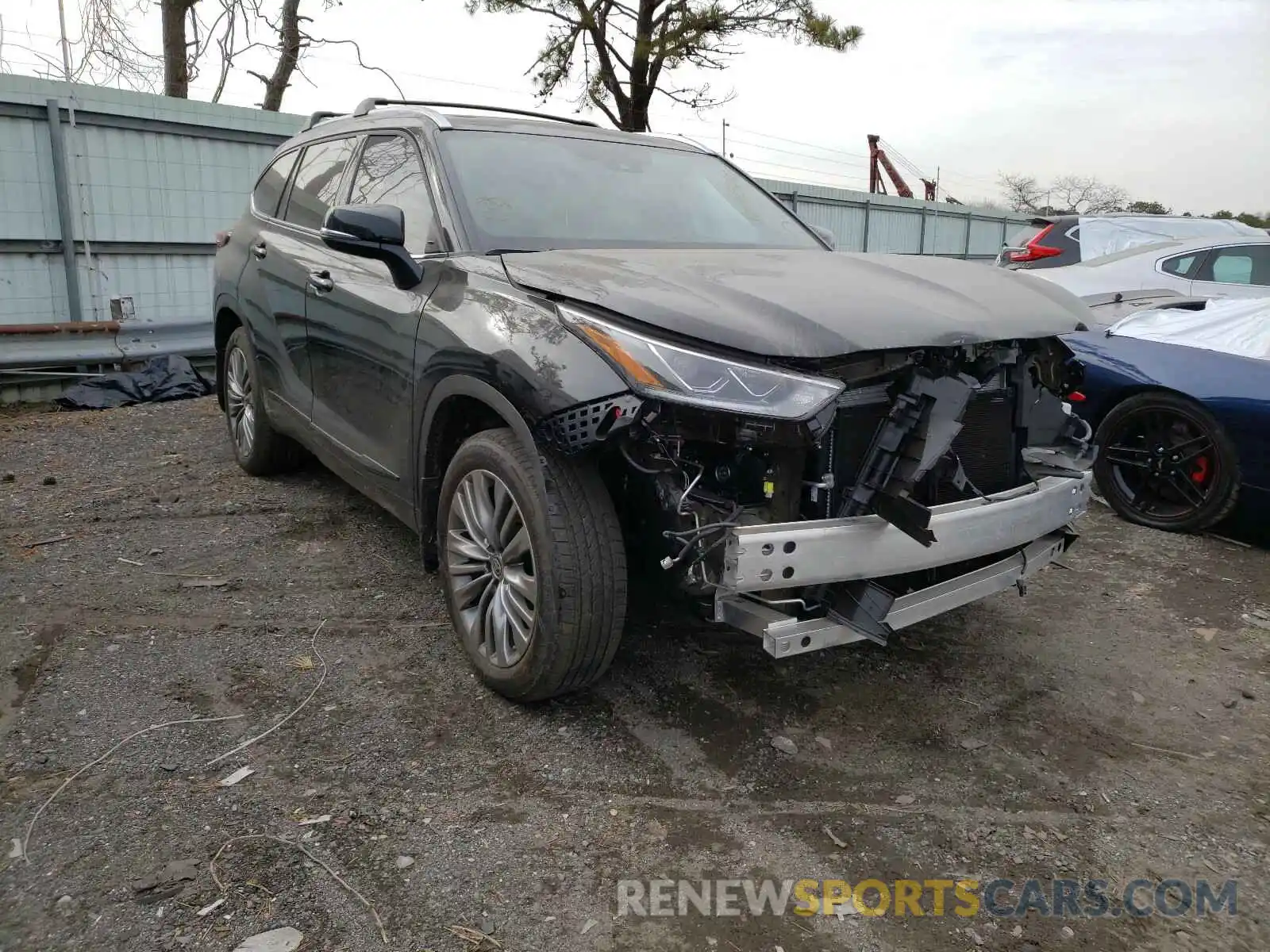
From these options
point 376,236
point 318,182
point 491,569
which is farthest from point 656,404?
point 318,182

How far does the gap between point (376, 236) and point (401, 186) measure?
28.6 inches

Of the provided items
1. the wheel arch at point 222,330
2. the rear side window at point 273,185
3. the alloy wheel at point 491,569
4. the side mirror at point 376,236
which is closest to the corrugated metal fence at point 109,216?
the wheel arch at point 222,330

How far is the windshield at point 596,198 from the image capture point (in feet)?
11.3

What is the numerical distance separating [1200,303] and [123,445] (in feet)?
22.9

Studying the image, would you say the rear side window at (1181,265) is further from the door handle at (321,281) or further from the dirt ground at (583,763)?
the door handle at (321,281)

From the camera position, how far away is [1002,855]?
246cm

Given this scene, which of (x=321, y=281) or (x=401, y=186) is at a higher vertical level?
(x=401, y=186)

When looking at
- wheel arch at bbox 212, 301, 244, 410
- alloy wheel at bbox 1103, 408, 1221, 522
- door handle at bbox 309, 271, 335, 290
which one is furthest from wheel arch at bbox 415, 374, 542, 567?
alloy wheel at bbox 1103, 408, 1221, 522

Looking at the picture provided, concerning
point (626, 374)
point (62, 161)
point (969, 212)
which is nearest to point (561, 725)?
point (626, 374)

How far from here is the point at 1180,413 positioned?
4848 millimetres

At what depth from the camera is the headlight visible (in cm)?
242

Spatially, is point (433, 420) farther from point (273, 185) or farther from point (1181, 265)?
point (1181, 265)

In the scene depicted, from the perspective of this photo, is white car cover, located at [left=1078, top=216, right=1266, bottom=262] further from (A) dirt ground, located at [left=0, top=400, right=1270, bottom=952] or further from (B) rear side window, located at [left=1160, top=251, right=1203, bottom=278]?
(A) dirt ground, located at [left=0, top=400, right=1270, bottom=952]

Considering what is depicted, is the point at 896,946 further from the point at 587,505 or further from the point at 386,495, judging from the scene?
the point at 386,495
